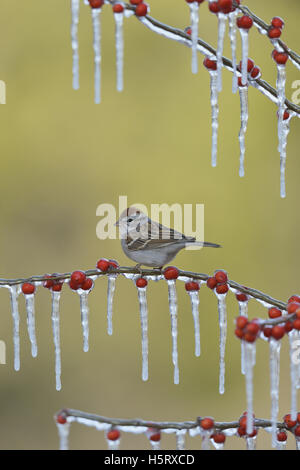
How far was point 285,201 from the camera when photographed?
6.34 metres

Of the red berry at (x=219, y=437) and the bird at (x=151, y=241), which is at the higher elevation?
the bird at (x=151, y=241)

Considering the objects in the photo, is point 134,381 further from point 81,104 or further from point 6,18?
point 6,18

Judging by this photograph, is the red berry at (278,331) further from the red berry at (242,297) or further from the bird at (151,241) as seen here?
the bird at (151,241)

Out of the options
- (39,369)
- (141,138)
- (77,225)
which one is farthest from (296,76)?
(39,369)

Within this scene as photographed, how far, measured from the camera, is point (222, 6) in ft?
6.63

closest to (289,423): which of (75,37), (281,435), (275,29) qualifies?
(281,435)

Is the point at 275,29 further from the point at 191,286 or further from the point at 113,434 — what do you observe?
the point at 113,434

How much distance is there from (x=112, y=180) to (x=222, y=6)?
13.5ft

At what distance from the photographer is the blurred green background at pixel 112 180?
5.99 metres

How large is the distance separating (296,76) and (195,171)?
1309 millimetres

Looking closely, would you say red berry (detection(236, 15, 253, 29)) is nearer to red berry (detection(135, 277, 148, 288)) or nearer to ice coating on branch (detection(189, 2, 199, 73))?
ice coating on branch (detection(189, 2, 199, 73))

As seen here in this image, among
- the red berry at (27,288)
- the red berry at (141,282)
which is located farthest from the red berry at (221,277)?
the red berry at (27,288)

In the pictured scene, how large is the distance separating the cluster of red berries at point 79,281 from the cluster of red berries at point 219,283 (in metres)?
0.39

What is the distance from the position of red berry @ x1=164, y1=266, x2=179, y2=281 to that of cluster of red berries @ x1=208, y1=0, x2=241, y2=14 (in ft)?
2.65
